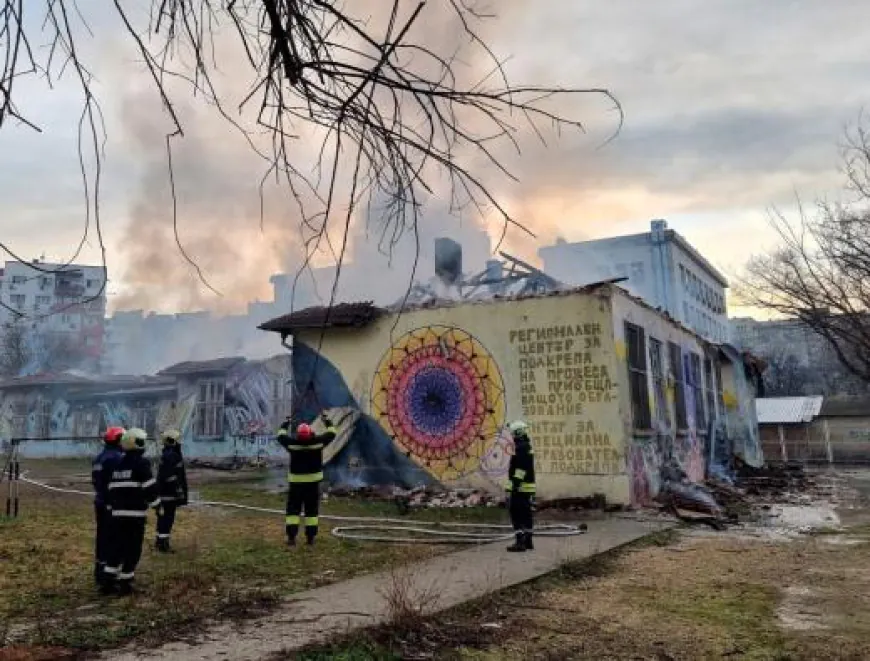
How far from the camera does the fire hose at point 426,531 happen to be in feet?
30.8

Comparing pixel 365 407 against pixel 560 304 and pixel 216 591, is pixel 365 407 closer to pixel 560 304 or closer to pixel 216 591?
pixel 560 304

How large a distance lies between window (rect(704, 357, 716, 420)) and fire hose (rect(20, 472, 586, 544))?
36.6 feet

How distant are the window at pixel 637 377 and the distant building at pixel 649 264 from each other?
32.8m

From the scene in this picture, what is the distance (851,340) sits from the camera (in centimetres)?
1363

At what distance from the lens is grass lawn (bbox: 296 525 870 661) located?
4.64 metres

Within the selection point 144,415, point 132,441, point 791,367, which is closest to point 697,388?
point 132,441

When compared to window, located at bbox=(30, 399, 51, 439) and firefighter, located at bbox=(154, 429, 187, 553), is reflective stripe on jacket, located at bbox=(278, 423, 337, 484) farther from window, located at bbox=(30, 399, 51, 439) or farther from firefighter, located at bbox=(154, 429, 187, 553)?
window, located at bbox=(30, 399, 51, 439)

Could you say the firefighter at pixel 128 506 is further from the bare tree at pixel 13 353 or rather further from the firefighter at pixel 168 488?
the bare tree at pixel 13 353

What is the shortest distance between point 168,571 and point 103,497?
113 cm

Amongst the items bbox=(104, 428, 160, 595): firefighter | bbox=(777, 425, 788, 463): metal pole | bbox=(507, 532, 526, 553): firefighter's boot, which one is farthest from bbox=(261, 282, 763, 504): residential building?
bbox=(777, 425, 788, 463): metal pole

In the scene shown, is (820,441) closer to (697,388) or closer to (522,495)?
(697,388)

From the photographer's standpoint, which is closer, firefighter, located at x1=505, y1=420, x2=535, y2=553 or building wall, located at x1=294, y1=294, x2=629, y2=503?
firefighter, located at x1=505, y1=420, x2=535, y2=553

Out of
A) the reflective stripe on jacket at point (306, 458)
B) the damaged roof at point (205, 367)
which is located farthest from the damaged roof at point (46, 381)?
the reflective stripe on jacket at point (306, 458)

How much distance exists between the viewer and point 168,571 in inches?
292
